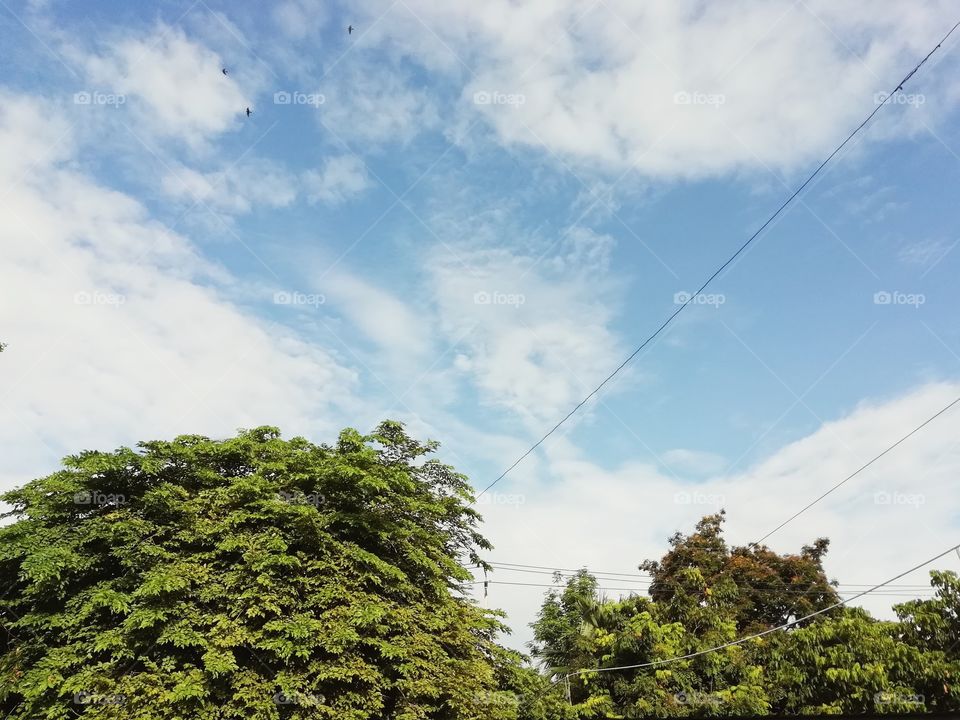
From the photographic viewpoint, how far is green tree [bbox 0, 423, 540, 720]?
1109cm

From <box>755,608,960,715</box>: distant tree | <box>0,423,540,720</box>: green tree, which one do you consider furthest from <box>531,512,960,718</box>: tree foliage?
<box>0,423,540,720</box>: green tree

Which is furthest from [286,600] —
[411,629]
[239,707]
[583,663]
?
[583,663]

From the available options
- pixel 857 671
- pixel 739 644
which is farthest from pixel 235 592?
pixel 739 644

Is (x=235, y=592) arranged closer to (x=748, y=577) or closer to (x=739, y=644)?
(x=739, y=644)

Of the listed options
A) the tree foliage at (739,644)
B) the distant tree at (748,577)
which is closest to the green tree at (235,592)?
the tree foliage at (739,644)

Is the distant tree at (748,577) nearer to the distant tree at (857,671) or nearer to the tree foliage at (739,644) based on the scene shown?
the tree foliage at (739,644)

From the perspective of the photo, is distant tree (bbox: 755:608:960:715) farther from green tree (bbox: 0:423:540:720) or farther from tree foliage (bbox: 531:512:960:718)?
green tree (bbox: 0:423:540:720)

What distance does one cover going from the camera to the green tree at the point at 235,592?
11.1 meters

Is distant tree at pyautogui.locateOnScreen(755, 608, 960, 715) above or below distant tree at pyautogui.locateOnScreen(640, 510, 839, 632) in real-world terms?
below

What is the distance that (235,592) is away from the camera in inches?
464

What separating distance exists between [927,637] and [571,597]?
12.0 meters

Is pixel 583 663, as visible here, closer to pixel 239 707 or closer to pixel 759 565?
pixel 759 565

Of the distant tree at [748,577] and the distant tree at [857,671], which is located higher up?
the distant tree at [748,577]

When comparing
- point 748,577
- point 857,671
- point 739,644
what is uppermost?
point 748,577
